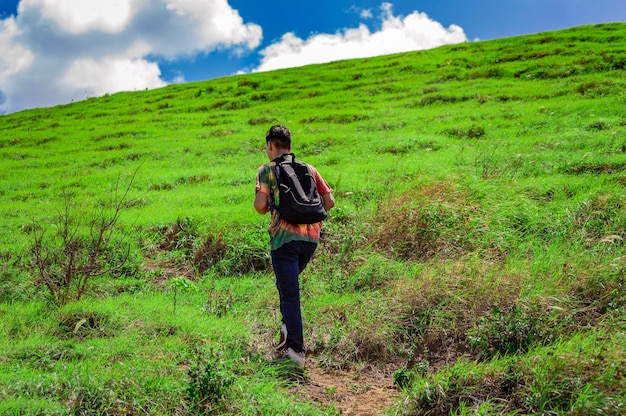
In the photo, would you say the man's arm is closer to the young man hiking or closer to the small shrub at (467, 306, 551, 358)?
the young man hiking

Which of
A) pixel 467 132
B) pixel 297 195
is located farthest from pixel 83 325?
pixel 467 132

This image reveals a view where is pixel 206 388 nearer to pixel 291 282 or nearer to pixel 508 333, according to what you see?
pixel 291 282

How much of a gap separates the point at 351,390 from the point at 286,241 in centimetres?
166

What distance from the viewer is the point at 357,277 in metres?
7.71

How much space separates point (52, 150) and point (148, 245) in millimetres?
15636

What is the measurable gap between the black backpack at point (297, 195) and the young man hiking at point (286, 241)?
55mm

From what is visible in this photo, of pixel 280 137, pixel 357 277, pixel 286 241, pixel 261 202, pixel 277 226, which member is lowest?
pixel 357 277

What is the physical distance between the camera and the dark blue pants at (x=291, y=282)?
17.4ft

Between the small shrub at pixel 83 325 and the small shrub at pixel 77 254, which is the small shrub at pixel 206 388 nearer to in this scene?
the small shrub at pixel 83 325

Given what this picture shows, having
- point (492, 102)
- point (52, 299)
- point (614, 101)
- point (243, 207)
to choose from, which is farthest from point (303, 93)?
point (52, 299)

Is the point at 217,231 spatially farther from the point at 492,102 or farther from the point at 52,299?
the point at 492,102

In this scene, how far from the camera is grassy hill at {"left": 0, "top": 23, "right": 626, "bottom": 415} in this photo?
14.9 feet

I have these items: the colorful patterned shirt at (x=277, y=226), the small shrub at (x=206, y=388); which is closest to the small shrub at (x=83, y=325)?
the small shrub at (x=206, y=388)

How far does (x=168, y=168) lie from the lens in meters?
17.0
